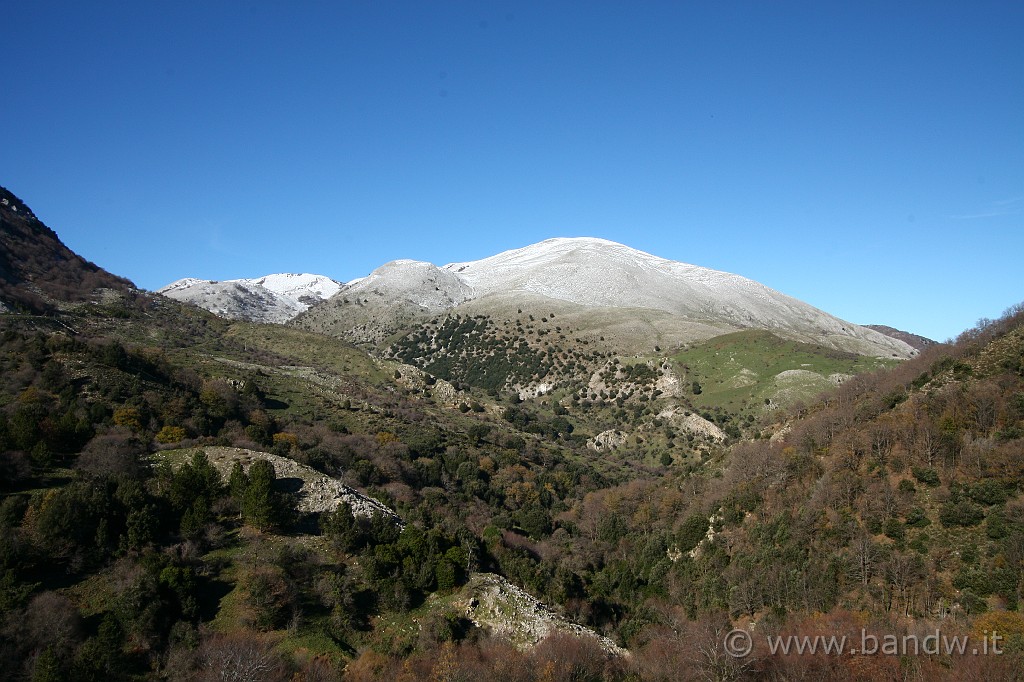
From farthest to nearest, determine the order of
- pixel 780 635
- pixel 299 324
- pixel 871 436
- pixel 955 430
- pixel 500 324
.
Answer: pixel 299 324, pixel 500 324, pixel 871 436, pixel 955 430, pixel 780 635

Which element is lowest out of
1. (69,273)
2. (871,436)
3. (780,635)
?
(780,635)

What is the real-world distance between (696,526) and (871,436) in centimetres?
1192

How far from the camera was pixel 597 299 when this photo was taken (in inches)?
5896

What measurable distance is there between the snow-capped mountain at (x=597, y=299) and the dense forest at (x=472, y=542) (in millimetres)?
72229

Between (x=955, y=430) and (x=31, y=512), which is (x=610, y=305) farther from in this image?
(x=31, y=512)

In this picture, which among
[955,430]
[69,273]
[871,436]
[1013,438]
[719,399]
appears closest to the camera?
[1013,438]

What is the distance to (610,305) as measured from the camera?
476ft

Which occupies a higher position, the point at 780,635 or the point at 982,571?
the point at 982,571

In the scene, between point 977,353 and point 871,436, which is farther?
point 977,353

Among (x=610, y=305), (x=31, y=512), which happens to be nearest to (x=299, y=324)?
(x=610, y=305)
